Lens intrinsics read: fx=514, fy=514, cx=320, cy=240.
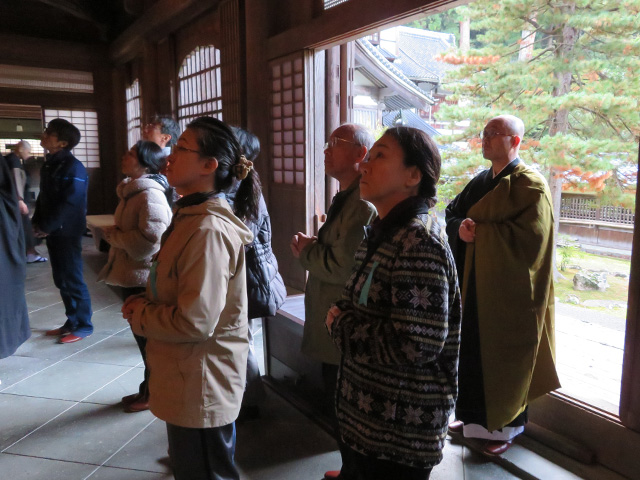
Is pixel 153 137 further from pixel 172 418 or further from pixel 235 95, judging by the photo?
pixel 172 418

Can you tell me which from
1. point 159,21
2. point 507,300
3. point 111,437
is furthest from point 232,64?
point 507,300

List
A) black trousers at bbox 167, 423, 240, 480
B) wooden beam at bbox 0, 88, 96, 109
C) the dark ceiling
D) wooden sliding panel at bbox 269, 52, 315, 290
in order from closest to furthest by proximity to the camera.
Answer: black trousers at bbox 167, 423, 240, 480
wooden sliding panel at bbox 269, 52, 315, 290
the dark ceiling
wooden beam at bbox 0, 88, 96, 109

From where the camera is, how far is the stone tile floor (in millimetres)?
2268

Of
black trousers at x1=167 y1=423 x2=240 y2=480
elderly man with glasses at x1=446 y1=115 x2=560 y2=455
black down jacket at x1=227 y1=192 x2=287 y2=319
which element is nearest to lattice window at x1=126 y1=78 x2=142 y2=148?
black down jacket at x1=227 y1=192 x2=287 y2=319

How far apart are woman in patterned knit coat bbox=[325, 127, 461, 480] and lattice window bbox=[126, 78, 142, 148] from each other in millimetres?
7472

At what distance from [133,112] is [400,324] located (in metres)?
8.27

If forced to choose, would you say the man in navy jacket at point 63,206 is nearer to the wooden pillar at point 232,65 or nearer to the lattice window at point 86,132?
the wooden pillar at point 232,65

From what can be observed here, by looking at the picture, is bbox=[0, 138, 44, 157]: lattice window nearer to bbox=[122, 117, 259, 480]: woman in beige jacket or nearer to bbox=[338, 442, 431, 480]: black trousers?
bbox=[122, 117, 259, 480]: woman in beige jacket

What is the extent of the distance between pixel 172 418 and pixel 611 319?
5411mm

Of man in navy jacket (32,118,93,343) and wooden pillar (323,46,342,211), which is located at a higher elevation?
wooden pillar (323,46,342,211)

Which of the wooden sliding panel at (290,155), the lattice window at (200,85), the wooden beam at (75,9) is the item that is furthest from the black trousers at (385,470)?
the wooden beam at (75,9)

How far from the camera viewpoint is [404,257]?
4.01 ft

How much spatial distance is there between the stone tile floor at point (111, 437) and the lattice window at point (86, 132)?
615cm

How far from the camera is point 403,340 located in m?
1.19
